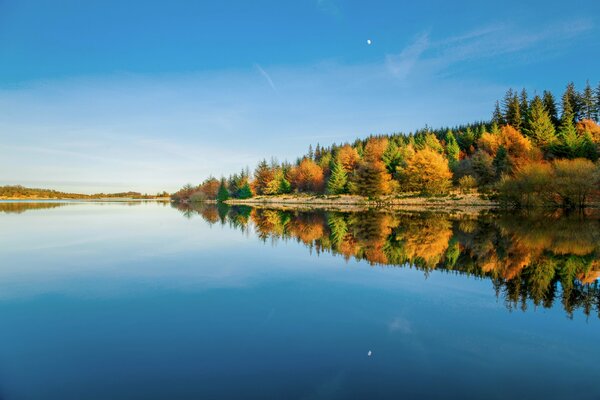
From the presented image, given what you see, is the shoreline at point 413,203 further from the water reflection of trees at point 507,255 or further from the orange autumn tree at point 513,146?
the water reflection of trees at point 507,255

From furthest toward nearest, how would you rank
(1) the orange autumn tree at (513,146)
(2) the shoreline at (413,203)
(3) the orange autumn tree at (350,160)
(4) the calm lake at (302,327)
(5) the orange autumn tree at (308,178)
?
(5) the orange autumn tree at (308,178) < (3) the orange autumn tree at (350,160) < (1) the orange autumn tree at (513,146) < (2) the shoreline at (413,203) < (4) the calm lake at (302,327)

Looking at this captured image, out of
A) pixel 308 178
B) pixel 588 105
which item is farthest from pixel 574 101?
pixel 308 178

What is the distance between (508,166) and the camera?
5841 centimetres

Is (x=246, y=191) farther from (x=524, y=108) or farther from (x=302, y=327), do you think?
(x=302, y=327)

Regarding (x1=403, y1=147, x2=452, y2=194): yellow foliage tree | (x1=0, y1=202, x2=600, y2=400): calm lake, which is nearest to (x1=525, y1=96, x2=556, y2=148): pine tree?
(x1=403, y1=147, x2=452, y2=194): yellow foliage tree

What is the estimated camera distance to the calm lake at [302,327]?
16.3 feet

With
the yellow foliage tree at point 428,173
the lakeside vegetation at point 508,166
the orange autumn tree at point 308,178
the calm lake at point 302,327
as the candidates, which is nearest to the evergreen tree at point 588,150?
the lakeside vegetation at point 508,166

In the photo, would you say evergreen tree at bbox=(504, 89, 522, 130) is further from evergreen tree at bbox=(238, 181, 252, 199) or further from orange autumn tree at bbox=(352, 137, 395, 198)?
evergreen tree at bbox=(238, 181, 252, 199)

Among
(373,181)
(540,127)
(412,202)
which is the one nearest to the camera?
(412,202)

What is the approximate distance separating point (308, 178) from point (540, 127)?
176 feet

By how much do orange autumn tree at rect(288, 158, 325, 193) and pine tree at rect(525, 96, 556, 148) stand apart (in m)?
47.6

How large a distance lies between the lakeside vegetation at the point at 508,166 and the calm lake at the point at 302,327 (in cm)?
3903

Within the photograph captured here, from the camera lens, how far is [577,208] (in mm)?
46281

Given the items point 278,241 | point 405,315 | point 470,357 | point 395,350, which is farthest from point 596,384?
point 278,241
